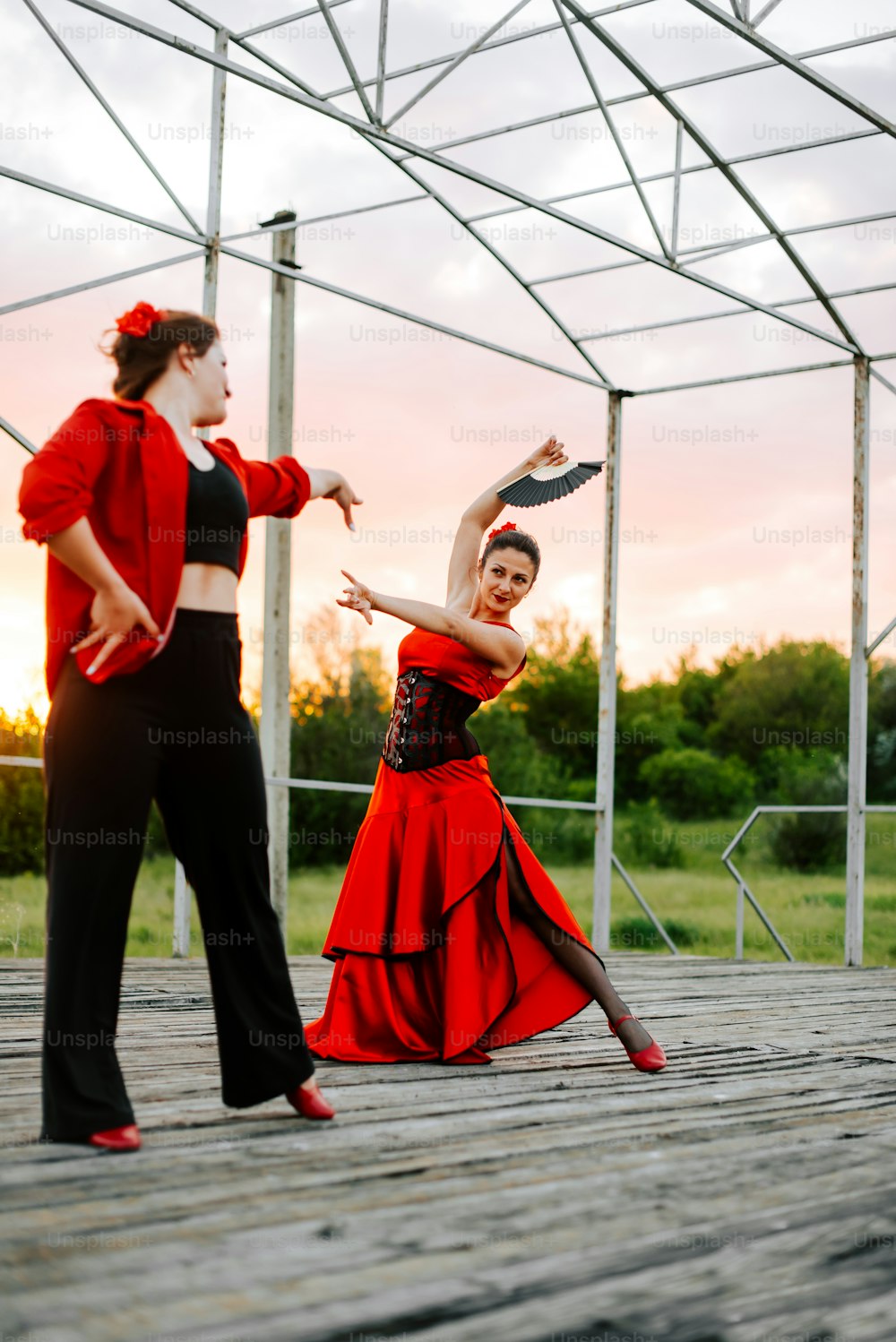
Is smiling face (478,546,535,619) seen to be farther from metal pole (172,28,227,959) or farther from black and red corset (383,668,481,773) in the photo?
metal pole (172,28,227,959)

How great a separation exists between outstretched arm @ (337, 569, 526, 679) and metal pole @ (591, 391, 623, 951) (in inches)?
166

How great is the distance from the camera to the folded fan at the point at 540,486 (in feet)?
12.2

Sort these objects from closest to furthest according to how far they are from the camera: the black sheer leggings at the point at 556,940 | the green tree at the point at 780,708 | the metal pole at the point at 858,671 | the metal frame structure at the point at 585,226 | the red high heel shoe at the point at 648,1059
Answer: the red high heel shoe at the point at 648,1059 → the black sheer leggings at the point at 556,940 → the metal frame structure at the point at 585,226 → the metal pole at the point at 858,671 → the green tree at the point at 780,708

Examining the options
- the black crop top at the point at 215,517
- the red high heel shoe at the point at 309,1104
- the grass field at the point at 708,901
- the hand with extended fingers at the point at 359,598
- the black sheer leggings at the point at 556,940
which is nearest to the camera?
the black crop top at the point at 215,517

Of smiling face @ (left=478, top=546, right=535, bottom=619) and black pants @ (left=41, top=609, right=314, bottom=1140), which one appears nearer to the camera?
black pants @ (left=41, top=609, right=314, bottom=1140)

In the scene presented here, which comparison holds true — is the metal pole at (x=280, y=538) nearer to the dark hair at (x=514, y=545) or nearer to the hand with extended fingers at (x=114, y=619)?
the dark hair at (x=514, y=545)

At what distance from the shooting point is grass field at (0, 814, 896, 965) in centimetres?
2138

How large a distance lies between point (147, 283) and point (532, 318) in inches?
167

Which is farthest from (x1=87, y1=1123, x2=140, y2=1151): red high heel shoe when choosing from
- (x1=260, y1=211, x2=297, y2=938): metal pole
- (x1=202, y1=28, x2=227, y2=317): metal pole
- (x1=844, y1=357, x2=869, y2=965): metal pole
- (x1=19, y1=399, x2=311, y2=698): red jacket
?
(x1=844, y1=357, x2=869, y2=965): metal pole

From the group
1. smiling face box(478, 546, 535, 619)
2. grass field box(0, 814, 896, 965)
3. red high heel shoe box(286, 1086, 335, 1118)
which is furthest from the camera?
grass field box(0, 814, 896, 965)

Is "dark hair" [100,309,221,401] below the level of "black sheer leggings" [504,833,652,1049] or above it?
above

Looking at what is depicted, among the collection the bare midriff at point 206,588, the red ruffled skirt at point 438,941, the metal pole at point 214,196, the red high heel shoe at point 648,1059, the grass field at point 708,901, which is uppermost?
the metal pole at point 214,196

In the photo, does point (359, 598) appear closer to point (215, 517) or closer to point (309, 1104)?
point (215, 517)

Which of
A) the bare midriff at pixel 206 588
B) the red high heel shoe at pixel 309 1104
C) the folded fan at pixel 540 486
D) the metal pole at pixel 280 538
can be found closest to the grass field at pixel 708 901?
the metal pole at pixel 280 538
